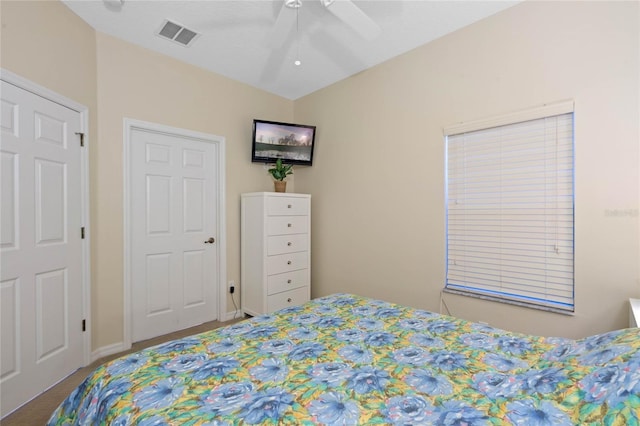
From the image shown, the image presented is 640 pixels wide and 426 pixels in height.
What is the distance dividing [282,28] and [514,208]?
7.09 feet

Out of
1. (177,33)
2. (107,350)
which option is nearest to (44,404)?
(107,350)

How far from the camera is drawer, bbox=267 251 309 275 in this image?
3.17 metres

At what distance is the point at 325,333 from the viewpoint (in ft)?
4.86

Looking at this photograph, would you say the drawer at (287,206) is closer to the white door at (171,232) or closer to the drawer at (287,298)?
the white door at (171,232)

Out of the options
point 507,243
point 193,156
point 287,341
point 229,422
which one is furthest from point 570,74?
point 193,156

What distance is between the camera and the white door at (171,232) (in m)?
2.77

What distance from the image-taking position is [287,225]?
10.9ft

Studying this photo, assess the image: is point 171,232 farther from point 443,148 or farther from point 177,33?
point 443,148

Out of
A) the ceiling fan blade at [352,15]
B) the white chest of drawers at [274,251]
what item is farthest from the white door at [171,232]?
the ceiling fan blade at [352,15]

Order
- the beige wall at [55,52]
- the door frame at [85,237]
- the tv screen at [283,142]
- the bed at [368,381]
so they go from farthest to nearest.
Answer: the tv screen at [283,142], the door frame at [85,237], the beige wall at [55,52], the bed at [368,381]

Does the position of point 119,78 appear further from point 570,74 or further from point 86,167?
point 570,74

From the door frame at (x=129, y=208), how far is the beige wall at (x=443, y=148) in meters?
1.04

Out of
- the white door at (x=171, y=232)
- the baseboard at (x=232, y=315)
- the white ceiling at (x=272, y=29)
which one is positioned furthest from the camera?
the baseboard at (x=232, y=315)

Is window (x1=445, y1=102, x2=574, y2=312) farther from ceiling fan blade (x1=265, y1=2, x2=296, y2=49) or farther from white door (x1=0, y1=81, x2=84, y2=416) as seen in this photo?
white door (x1=0, y1=81, x2=84, y2=416)
